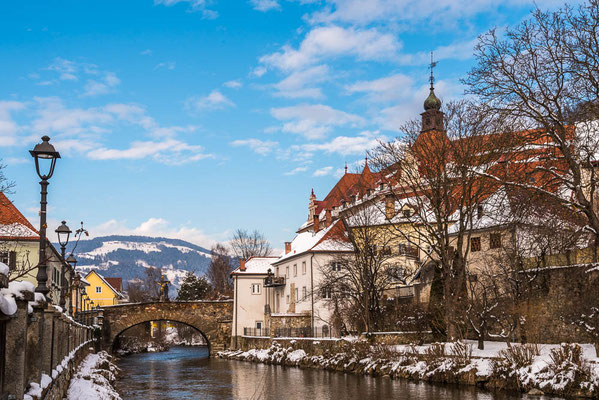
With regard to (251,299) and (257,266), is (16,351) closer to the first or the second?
(251,299)

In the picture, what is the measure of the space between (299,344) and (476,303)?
15028 millimetres

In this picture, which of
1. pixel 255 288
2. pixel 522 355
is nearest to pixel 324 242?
pixel 255 288

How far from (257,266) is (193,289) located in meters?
25.5

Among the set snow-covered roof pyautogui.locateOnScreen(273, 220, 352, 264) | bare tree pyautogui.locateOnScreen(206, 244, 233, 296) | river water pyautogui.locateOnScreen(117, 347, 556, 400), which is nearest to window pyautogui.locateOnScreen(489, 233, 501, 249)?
river water pyautogui.locateOnScreen(117, 347, 556, 400)

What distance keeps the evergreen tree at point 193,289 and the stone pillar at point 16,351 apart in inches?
3077

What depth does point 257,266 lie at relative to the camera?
207ft

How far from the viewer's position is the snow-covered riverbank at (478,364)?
1938 cm

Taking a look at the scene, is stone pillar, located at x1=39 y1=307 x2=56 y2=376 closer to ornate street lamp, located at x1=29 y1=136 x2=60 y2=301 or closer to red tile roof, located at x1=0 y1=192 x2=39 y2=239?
ornate street lamp, located at x1=29 y1=136 x2=60 y2=301

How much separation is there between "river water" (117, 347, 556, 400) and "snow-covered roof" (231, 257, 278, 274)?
23.6 m

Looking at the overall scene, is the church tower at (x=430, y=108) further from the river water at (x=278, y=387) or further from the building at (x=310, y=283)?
the river water at (x=278, y=387)

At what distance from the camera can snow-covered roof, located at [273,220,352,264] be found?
170 ft

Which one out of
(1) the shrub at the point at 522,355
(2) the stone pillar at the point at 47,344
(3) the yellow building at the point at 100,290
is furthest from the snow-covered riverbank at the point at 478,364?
(3) the yellow building at the point at 100,290

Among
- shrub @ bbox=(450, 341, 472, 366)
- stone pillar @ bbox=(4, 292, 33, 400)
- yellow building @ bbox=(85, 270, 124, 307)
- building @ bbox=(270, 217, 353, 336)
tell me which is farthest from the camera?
yellow building @ bbox=(85, 270, 124, 307)

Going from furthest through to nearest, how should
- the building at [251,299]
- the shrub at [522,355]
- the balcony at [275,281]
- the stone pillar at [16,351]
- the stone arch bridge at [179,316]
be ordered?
the building at [251,299]
the balcony at [275,281]
the stone arch bridge at [179,316]
the shrub at [522,355]
the stone pillar at [16,351]
